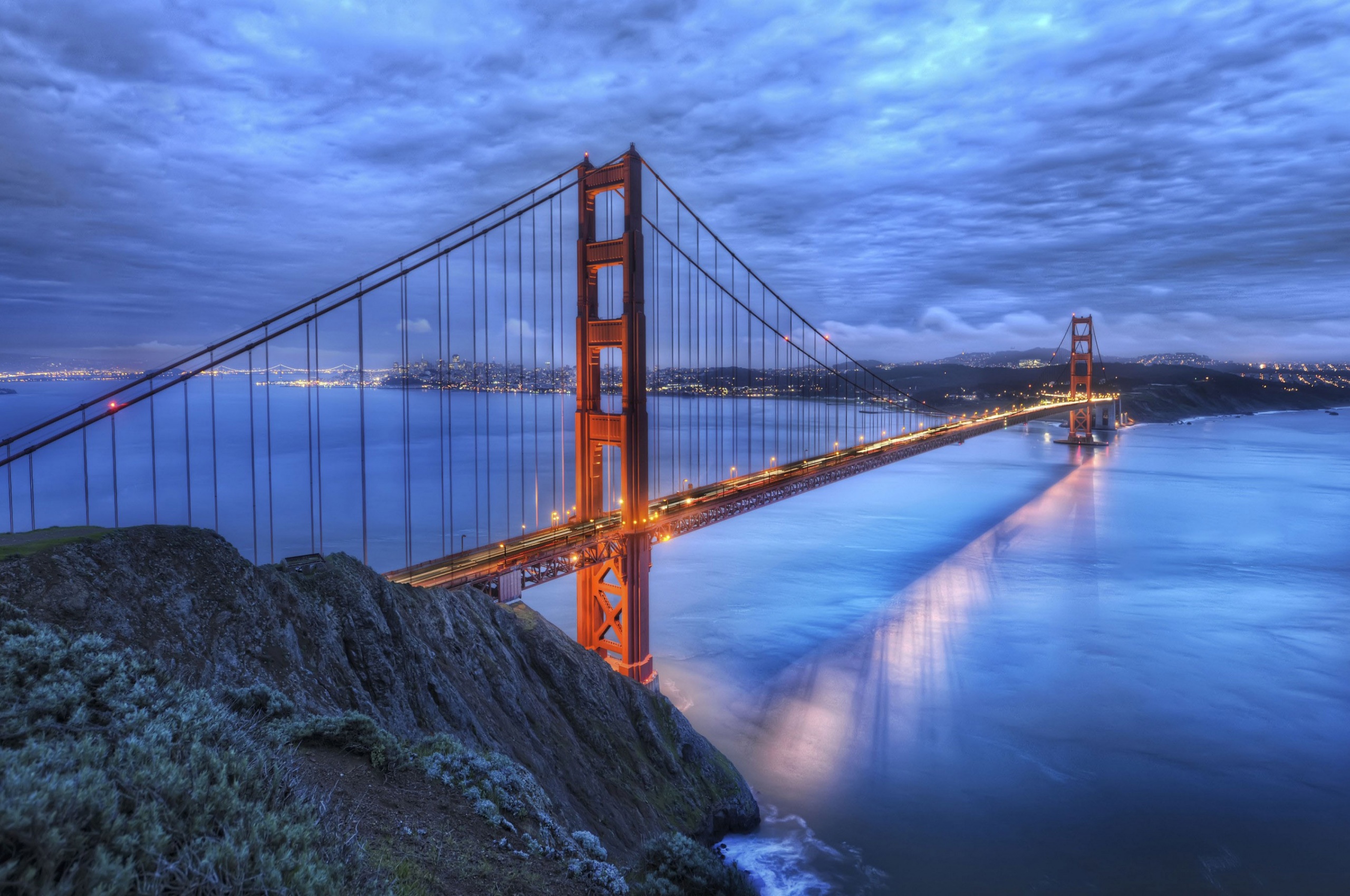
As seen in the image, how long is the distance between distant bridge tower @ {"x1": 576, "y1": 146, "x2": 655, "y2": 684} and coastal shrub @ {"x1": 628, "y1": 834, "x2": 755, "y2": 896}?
9128mm

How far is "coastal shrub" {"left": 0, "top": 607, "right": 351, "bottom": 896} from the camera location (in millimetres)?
2857

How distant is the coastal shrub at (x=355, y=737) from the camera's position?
6332 mm

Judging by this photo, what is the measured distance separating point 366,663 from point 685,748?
7781 mm

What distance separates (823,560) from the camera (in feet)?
123

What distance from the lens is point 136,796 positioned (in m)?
3.44

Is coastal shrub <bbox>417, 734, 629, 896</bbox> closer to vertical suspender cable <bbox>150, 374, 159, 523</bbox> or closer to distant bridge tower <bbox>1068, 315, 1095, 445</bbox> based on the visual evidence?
vertical suspender cable <bbox>150, 374, 159, 523</bbox>

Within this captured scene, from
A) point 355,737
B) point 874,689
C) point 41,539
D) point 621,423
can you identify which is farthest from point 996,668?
point 41,539

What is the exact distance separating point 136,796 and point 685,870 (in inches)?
289

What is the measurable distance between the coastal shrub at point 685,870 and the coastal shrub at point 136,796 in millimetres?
5571

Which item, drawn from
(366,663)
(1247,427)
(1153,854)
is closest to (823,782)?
(1153,854)

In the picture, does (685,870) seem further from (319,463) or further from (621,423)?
(319,463)

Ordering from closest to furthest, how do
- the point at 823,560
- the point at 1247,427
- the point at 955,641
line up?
the point at 955,641, the point at 823,560, the point at 1247,427

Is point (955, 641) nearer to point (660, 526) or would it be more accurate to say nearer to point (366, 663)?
point (660, 526)

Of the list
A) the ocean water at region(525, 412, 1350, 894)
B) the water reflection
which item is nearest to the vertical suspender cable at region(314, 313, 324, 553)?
the ocean water at region(525, 412, 1350, 894)
